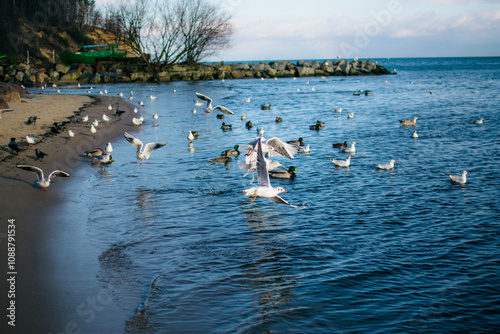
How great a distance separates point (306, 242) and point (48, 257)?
4.84 meters

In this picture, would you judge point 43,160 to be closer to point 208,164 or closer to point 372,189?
point 208,164

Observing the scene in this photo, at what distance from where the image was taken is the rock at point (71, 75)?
57.0 m

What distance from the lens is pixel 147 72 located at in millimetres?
61562

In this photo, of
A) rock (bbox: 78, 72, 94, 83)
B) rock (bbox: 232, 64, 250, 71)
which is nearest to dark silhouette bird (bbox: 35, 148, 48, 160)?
rock (bbox: 78, 72, 94, 83)

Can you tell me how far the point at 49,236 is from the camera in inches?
328

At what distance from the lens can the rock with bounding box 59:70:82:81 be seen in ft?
187

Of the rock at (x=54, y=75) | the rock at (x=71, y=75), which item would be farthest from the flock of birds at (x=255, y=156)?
the rock at (x=71, y=75)

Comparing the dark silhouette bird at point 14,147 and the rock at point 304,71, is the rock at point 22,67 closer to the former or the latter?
the rock at point 304,71

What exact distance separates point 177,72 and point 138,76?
616 centimetres

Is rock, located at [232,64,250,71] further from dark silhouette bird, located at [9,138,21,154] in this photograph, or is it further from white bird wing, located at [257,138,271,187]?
white bird wing, located at [257,138,271,187]

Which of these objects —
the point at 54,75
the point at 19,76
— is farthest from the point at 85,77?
the point at 19,76

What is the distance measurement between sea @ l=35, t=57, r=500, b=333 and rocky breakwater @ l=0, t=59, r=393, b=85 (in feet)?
141

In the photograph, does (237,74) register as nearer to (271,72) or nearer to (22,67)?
(271,72)

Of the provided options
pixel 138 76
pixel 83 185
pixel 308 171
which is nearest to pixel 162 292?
pixel 83 185
